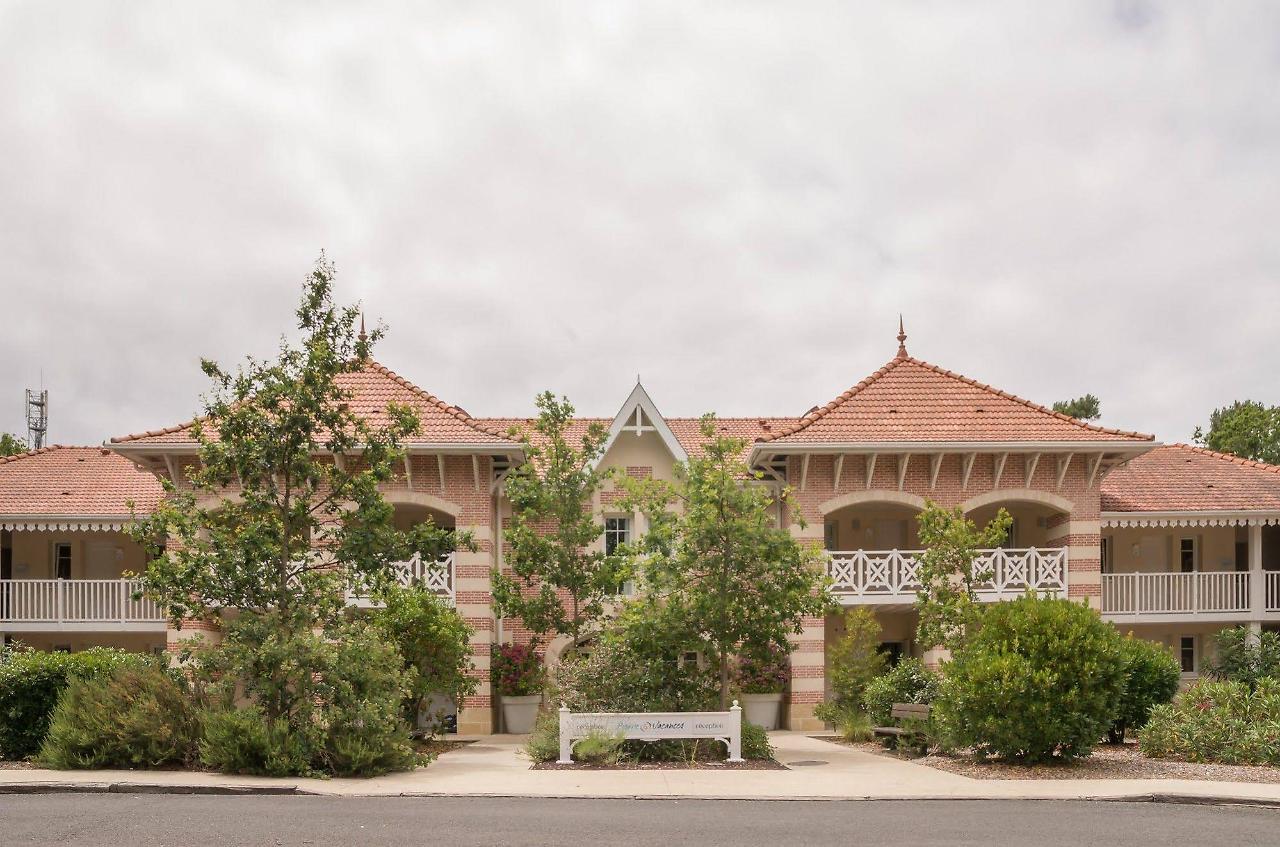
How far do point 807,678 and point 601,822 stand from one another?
45.8 feet


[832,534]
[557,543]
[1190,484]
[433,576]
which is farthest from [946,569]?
[1190,484]

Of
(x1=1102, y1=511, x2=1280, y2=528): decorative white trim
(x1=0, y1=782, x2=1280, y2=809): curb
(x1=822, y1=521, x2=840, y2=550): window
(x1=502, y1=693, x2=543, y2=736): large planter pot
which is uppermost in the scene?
(x1=1102, y1=511, x2=1280, y2=528): decorative white trim

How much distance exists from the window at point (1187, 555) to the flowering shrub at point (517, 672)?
15749 millimetres

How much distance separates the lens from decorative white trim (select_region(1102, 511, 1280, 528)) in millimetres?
27406

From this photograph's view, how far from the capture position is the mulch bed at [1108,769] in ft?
53.2

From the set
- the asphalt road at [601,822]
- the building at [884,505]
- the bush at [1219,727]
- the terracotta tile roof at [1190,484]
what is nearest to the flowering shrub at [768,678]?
the building at [884,505]

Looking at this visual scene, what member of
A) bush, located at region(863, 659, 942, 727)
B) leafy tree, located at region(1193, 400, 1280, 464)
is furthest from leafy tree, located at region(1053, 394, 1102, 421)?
bush, located at region(863, 659, 942, 727)

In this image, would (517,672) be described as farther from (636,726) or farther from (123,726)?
(123,726)

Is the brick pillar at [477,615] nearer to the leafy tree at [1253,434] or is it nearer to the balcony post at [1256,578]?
the balcony post at [1256,578]

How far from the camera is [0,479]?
3075 centimetres

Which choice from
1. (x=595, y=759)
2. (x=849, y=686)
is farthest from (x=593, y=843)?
(x=849, y=686)

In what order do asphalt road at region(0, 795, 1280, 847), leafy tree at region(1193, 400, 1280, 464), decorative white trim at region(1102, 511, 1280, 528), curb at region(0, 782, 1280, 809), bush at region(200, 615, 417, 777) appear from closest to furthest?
asphalt road at region(0, 795, 1280, 847)
curb at region(0, 782, 1280, 809)
bush at region(200, 615, 417, 777)
decorative white trim at region(1102, 511, 1280, 528)
leafy tree at region(1193, 400, 1280, 464)

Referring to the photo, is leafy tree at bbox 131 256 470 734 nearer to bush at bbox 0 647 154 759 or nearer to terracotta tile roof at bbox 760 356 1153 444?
bush at bbox 0 647 154 759

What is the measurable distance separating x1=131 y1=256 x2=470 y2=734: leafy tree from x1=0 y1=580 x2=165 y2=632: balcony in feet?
38.7
